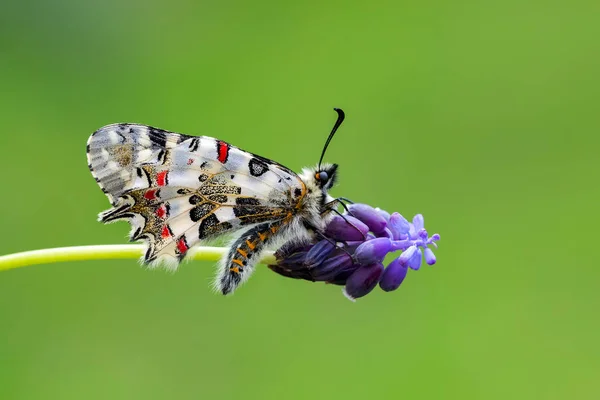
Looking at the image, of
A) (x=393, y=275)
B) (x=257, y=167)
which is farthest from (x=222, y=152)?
(x=393, y=275)

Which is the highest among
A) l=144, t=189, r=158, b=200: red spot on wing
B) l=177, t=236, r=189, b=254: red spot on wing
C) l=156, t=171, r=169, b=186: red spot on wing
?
l=156, t=171, r=169, b=186: red spot on wing

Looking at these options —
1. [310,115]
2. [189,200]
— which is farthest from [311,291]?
[189,200]

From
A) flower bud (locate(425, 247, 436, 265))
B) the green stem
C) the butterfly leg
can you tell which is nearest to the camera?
the green stem

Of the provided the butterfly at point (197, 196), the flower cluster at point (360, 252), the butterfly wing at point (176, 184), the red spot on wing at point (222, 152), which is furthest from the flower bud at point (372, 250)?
the red spot on wing at point (222, 152)

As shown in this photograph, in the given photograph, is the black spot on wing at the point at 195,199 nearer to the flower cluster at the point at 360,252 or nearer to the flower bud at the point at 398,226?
the flower cluster at the point at 360,252

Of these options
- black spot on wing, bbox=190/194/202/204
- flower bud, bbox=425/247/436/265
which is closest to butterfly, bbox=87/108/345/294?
black spot on wing, bbox=190/194/202/204

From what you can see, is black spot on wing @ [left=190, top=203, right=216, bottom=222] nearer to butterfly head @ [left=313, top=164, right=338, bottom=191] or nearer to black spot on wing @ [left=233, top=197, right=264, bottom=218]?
black spot on wing @ [left=233, top=197, right=264, bottom=218]

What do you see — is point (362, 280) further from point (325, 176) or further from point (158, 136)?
point (158, 136)

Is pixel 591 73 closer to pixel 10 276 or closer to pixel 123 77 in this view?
pixel 123 77
